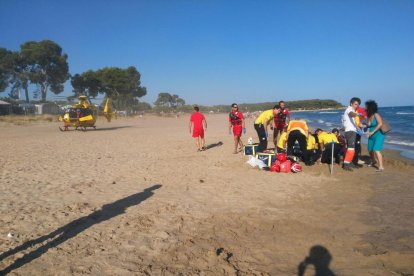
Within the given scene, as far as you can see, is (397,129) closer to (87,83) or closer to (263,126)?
(263,126)

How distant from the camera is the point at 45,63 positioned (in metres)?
59.9

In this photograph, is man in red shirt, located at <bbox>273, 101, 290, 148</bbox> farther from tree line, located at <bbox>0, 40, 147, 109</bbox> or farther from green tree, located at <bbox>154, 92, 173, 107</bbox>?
green tree, located at <bbox>154, 92, 173, 107</bbox>

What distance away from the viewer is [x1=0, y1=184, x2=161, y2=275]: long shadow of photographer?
363 cm

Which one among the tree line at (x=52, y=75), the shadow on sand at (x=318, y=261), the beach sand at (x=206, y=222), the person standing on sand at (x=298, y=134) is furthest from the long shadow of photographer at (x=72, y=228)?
the tree line at (x=52, y=75)

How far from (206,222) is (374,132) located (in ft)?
17.5

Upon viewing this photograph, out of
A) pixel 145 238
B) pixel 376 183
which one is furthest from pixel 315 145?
pixel 145 238

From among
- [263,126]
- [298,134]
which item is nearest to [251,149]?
[263,126]

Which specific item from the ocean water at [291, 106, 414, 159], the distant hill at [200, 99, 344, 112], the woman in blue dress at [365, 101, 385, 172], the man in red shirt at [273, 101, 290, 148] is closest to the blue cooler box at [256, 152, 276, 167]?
the man in red shirt at [273, 101, 290, 148]

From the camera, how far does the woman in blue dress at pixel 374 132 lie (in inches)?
314

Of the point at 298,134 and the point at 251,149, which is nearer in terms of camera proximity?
the point at 298,134

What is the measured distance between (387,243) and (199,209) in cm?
271

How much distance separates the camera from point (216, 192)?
21.0 ft

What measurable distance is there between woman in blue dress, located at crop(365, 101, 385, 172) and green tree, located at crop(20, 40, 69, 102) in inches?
2423

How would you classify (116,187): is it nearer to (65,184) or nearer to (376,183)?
(65,184)
